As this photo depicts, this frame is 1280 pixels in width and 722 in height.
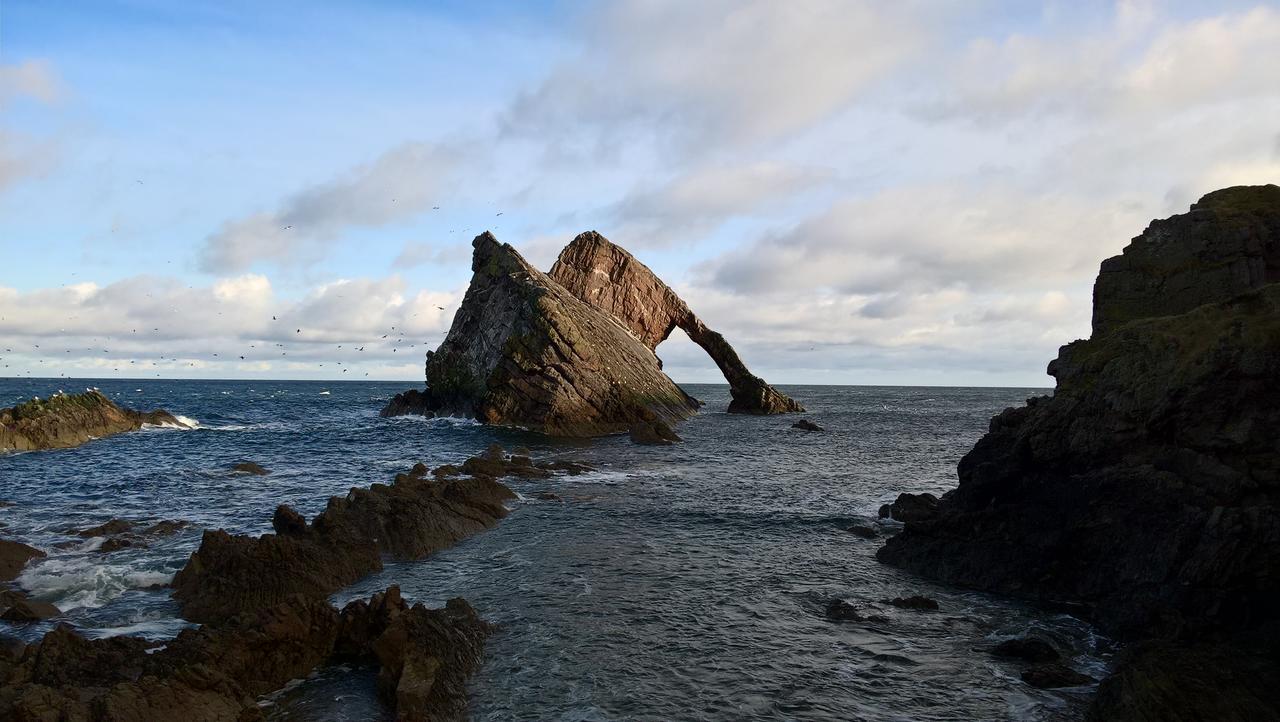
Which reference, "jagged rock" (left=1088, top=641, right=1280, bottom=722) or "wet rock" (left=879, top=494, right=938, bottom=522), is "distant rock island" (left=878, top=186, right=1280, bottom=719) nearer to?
Result: "jagged rock" (left=1088, top=641, right=1280, bottom=722)

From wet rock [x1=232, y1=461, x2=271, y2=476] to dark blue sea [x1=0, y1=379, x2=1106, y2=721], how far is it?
2.94 feet

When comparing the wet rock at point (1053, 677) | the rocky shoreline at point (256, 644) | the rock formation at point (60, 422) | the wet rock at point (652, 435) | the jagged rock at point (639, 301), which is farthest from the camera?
the jagged rock at point (639, 301)

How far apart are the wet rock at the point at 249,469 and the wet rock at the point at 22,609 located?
22777 mm

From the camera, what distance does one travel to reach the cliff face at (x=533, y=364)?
64.1 m

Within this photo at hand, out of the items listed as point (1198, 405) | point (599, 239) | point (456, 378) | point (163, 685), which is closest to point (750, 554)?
point (1198, 405)

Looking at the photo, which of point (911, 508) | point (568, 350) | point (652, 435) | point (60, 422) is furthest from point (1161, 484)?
point (60, 422)

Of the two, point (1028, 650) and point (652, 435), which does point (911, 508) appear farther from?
point (652, 435)

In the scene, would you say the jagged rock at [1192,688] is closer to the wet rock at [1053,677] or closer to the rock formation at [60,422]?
the wet rock at [1053,677]

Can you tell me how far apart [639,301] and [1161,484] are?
74.4 m

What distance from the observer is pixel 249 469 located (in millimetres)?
40875

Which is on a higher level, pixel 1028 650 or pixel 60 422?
pixel 60 422

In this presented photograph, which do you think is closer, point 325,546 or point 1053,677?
point 1053,677

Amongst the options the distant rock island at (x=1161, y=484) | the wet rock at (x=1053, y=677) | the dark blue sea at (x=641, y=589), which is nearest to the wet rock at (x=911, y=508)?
the dark blue sea at (x=641, y=589)

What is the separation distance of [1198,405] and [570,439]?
46.7 meters
